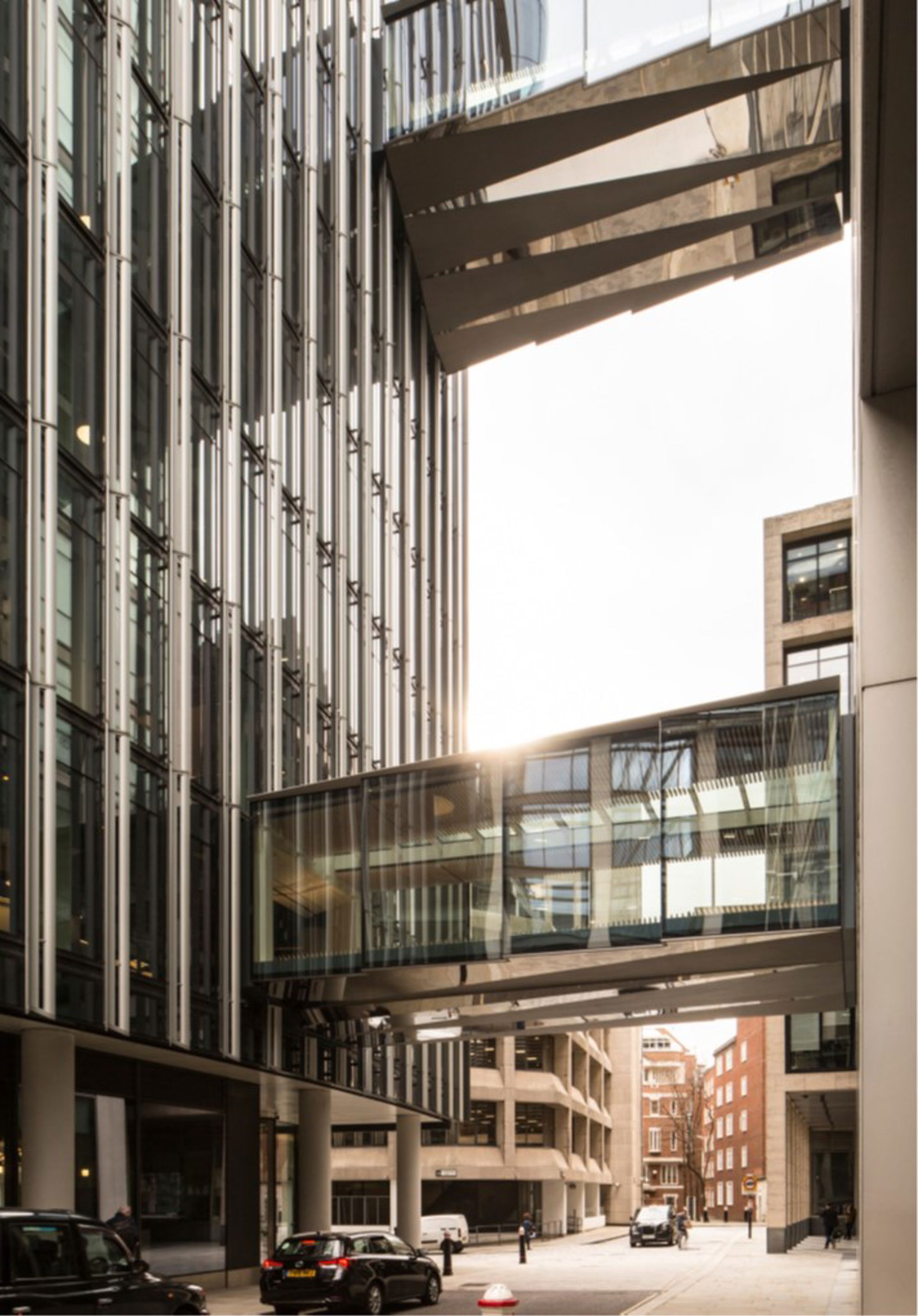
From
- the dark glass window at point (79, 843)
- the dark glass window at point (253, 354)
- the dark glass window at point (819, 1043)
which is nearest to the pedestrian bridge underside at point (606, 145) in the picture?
the dark glass window at point (253, 354)

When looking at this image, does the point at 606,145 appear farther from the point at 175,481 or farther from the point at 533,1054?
the point at 533,1054

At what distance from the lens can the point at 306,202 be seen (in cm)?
3300

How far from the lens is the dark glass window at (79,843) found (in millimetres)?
20234

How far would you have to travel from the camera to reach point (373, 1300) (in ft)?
82.7

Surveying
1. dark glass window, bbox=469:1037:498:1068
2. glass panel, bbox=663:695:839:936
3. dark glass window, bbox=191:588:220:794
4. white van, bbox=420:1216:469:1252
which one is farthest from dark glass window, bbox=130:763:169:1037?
dark glass window, bbox=469:1037:498:1068

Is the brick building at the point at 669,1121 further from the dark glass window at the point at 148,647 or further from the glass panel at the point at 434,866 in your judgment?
the dark glass window at the point at 148,647

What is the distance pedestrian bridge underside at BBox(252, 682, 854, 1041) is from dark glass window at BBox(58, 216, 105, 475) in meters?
8.14

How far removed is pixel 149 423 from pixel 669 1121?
155835 millimetres

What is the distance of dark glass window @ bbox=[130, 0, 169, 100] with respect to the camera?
24078 mm

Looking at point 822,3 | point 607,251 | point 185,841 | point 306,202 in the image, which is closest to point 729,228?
point 607,251

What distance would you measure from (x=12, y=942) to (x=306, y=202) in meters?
19.2

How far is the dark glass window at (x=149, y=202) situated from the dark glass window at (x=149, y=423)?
1.84 ft

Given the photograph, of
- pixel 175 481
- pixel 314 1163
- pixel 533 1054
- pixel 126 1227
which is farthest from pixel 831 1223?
pixel 175 481

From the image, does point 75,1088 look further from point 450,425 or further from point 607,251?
point 450,425
